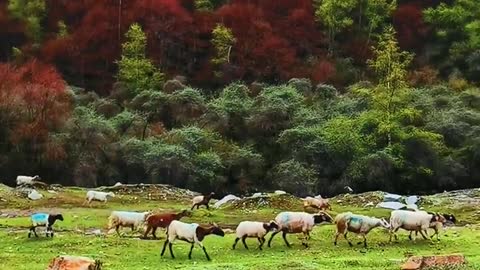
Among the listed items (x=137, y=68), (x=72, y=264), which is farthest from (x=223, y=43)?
(x=72, y=264)

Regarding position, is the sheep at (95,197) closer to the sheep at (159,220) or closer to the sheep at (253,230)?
the sheep at (159,220)

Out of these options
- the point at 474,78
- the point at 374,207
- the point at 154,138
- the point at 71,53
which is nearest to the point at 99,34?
the point at 71,53

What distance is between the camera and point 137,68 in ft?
219

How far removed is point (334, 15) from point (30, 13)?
35.4m

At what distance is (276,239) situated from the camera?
2445 centimetres

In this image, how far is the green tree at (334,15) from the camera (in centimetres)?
7481

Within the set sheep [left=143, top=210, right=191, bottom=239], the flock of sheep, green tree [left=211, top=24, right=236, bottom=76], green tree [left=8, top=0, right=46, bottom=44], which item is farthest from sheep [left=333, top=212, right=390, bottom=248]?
green tree [left=8, top=0, right=46, bottom=44]

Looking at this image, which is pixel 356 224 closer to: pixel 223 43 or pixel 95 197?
pixel 95 197

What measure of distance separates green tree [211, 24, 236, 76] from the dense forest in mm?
171

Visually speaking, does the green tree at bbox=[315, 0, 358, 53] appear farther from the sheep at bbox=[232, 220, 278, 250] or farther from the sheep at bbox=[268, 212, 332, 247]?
the sheep at bbox=[232, 220, 278, 250]

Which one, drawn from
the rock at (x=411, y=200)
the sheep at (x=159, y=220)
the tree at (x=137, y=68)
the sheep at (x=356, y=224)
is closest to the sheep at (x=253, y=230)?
the sheep at (x=356, y=224)

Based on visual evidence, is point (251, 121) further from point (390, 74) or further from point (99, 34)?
point (99, 34)

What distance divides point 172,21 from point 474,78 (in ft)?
108

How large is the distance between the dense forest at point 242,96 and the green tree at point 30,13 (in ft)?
0.54
